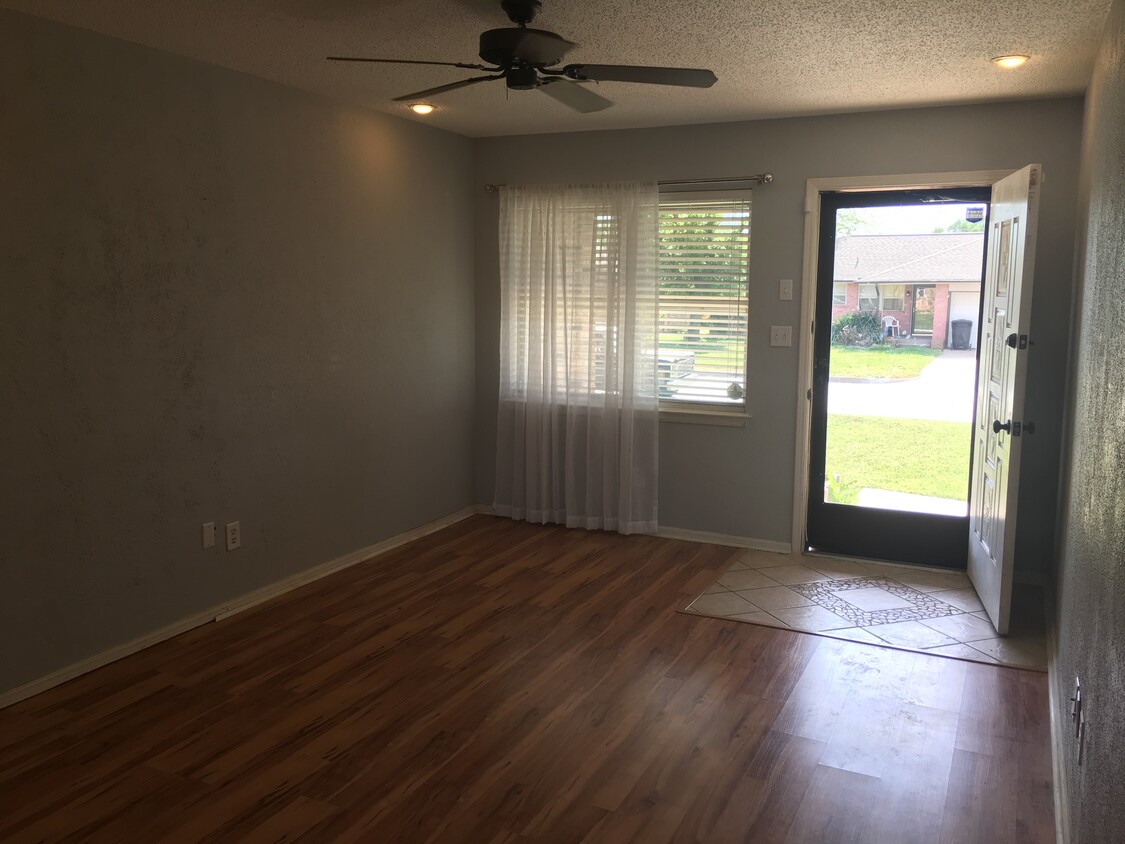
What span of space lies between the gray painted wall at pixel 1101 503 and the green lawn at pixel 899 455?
5.08ft

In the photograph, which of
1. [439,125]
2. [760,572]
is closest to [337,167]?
[439,125]

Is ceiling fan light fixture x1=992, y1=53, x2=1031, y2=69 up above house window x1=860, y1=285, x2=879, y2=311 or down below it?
above

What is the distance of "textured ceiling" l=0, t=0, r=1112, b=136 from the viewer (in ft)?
9.78

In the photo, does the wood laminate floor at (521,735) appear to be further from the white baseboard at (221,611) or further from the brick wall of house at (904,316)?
the brick wall of house at (904,316)

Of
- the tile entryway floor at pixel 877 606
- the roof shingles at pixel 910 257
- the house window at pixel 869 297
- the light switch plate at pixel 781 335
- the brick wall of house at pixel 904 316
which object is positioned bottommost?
the tile entryway floor at pixel 877 606

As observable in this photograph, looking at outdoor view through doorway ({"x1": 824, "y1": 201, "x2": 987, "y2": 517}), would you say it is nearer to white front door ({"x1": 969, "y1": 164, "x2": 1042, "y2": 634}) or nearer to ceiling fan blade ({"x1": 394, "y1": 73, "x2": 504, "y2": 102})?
white front door ({"x1": 969, "y1": 164, "x2": 1042, "y2": 634})

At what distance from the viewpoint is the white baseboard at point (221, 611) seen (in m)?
3.23

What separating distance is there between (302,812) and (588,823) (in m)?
0.82

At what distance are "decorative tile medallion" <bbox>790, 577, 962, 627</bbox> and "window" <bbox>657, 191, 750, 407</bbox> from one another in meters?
1.20

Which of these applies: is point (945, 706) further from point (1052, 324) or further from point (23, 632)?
point (23, 632)

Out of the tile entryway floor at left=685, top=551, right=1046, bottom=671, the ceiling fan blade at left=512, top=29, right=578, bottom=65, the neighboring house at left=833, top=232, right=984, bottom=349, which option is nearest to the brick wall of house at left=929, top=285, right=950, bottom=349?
the neighboring house at left=833, top=232, right=984, bottom=349

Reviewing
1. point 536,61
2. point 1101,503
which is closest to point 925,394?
point 1101,503

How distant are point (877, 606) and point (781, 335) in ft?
5.26

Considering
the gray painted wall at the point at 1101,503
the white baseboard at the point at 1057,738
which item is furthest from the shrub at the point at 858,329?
the white baseboard at the point at 1057,738
